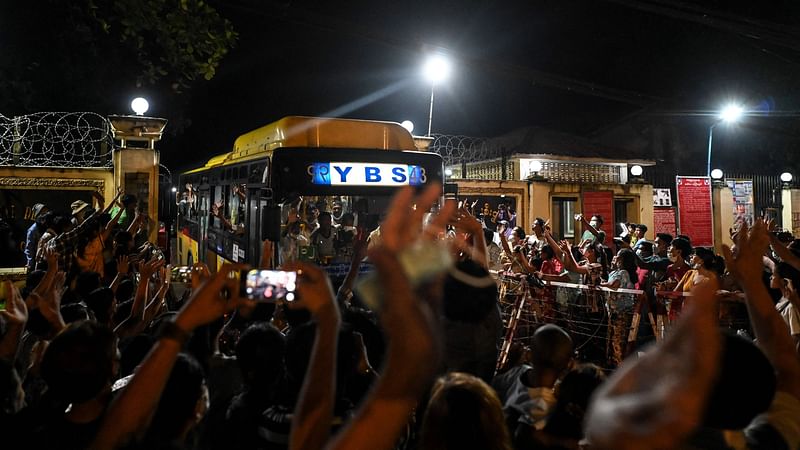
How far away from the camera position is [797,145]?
24188 millimetres

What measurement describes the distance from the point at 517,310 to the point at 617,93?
55.9 ft

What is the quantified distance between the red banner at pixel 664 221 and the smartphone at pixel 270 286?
61.1 ft

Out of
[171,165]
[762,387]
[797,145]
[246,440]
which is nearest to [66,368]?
[246,440]

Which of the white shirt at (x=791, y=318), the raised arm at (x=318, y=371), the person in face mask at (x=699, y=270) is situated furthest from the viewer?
the person in face mask at (x=699, y=270)

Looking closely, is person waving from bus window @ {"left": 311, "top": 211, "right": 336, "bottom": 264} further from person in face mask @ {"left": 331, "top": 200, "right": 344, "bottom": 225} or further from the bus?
person in face mask @ {"left": 331, "top": 200, "right": 344, "bottom": 225}

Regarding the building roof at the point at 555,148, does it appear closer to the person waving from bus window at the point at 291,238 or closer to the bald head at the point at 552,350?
the person waving from bus window at the point at 291,238

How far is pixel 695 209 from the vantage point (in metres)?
17.1

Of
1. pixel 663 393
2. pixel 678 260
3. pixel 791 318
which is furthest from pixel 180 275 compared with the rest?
pixel 663 393

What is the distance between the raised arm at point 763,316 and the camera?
7.69 feet

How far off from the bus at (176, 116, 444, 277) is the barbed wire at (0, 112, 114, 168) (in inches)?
207

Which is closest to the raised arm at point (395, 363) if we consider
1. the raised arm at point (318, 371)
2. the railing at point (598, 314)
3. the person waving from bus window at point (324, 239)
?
the raised arm at point (318, 371)

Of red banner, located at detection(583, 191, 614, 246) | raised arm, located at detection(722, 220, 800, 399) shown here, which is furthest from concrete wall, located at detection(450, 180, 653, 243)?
raised arm, located at detection(722, 220, 800, 399)

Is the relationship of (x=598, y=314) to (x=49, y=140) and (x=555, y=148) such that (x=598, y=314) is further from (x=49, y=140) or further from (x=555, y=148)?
(x=555, y=148)

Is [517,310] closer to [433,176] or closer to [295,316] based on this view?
[433,176]
